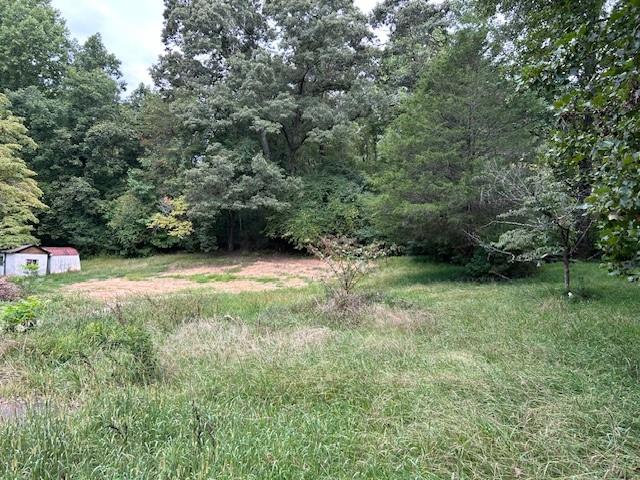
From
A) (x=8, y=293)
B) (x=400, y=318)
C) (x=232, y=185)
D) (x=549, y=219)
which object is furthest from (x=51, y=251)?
(x=549, y=219)

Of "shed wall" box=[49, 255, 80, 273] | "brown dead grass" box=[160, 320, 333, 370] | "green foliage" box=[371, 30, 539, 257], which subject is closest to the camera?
"brown dead grass" box=[160, 320, 333, 370]

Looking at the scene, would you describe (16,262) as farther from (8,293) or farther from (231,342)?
(231,342)

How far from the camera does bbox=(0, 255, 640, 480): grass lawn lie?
2219 mm

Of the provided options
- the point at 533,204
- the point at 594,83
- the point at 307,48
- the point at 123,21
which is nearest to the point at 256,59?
the point at 307,48

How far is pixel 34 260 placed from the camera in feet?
53.0

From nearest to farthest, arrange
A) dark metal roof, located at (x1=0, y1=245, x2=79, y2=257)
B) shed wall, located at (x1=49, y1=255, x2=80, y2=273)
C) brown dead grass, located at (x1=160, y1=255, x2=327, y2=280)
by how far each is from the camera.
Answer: brown dead grass, located at (x1=160, y1=255, x2=327, y2=280) < dark metal roof, located at (x1=0, y1=245, x2=79, y2=257) < shed wall, located at (x1=49, y1=255, x2=80, y2=273)

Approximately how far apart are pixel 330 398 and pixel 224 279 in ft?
37.9

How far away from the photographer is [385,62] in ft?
68.2

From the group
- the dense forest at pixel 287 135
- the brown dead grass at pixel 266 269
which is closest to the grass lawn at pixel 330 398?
the dense forest at pixel 287 135

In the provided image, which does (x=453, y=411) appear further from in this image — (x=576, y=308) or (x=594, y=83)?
(x=576, y=308)

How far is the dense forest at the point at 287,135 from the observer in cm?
1023

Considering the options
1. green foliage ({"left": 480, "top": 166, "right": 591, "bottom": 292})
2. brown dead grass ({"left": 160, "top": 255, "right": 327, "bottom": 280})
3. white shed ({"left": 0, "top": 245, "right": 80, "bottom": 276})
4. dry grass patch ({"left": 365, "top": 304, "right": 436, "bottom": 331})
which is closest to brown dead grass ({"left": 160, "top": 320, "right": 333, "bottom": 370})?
dry grass patch ({"left": 365, "top": 304, "right": 436, "bottom": 331})

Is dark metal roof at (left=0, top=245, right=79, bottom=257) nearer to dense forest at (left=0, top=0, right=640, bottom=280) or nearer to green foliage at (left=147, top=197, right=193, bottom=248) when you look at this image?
dense forest at (left=0, top=0, right=640, bottom=280)

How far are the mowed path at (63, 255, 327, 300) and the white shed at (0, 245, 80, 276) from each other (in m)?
3.68
